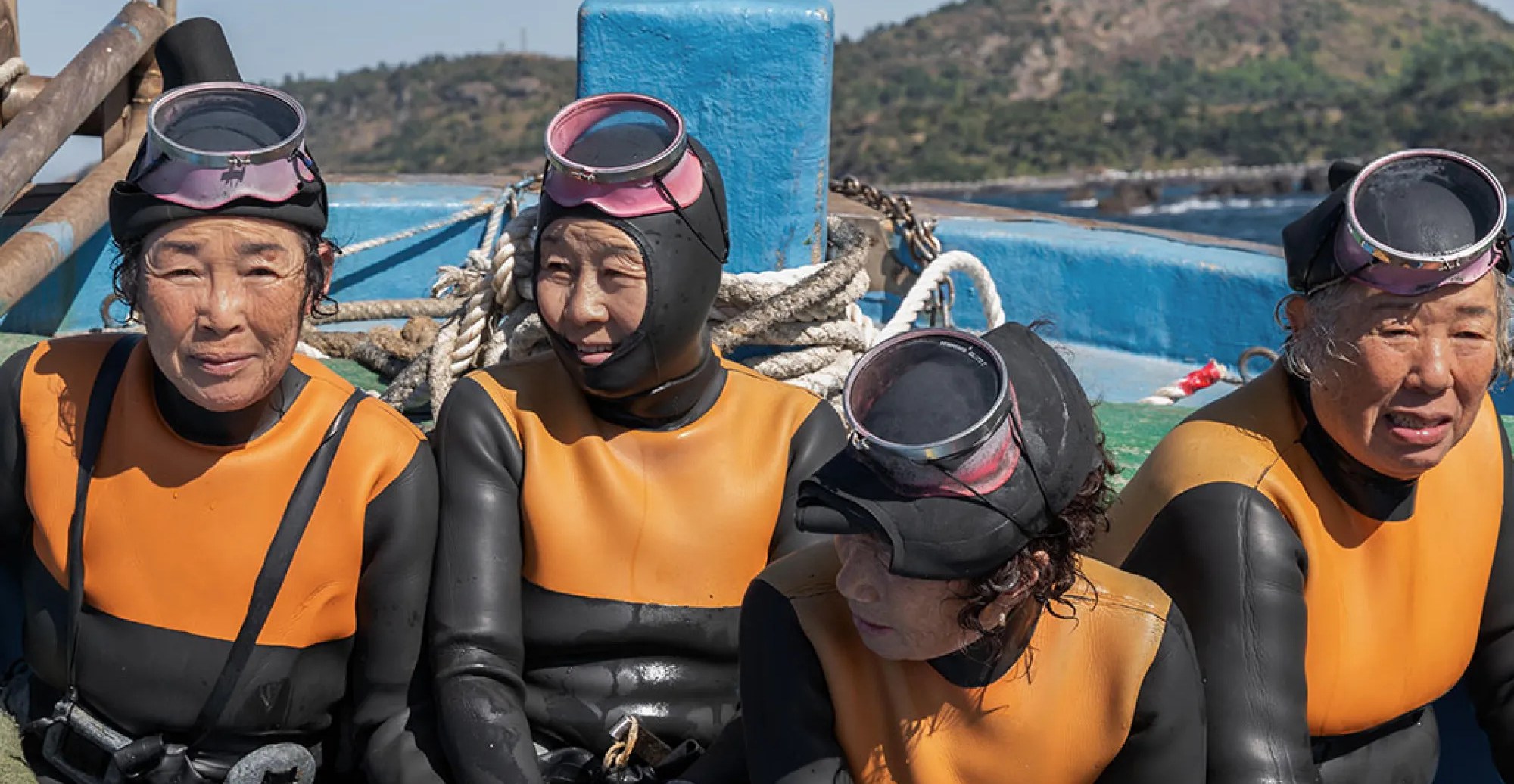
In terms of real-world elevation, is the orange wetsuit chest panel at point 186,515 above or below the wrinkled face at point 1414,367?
below

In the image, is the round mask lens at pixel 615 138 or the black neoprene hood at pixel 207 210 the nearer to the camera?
the black neoprene hood at pixel 207 210

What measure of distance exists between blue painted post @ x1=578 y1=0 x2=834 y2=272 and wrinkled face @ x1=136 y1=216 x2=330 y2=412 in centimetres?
181

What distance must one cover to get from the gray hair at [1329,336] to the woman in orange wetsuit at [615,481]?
0.74m

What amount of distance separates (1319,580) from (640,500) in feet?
3.41

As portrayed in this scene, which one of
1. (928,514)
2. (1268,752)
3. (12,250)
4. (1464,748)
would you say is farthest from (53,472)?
(1464,748)

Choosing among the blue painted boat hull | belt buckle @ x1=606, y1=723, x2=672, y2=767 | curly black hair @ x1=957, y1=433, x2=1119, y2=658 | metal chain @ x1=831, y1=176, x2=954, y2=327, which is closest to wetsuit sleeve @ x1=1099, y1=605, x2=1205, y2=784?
curly black hair @ x1=957, y1=433, x2=1119, y2=658

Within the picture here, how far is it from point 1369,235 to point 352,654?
162 centimetres

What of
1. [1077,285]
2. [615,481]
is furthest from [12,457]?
[1077,285]

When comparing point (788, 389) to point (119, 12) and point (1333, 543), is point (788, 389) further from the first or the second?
point (119, 12)

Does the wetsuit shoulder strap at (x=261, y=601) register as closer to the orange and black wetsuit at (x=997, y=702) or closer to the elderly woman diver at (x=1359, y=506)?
the orange and black wetsuit at (x=997, y=702)

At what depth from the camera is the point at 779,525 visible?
8.66 feet

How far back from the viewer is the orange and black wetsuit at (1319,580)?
7.65ft

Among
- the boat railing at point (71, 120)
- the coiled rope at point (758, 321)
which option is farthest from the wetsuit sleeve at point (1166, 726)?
the boat railing at point (71, 120)

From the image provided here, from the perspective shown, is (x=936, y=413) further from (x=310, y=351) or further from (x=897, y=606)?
(x=310, y=351)
